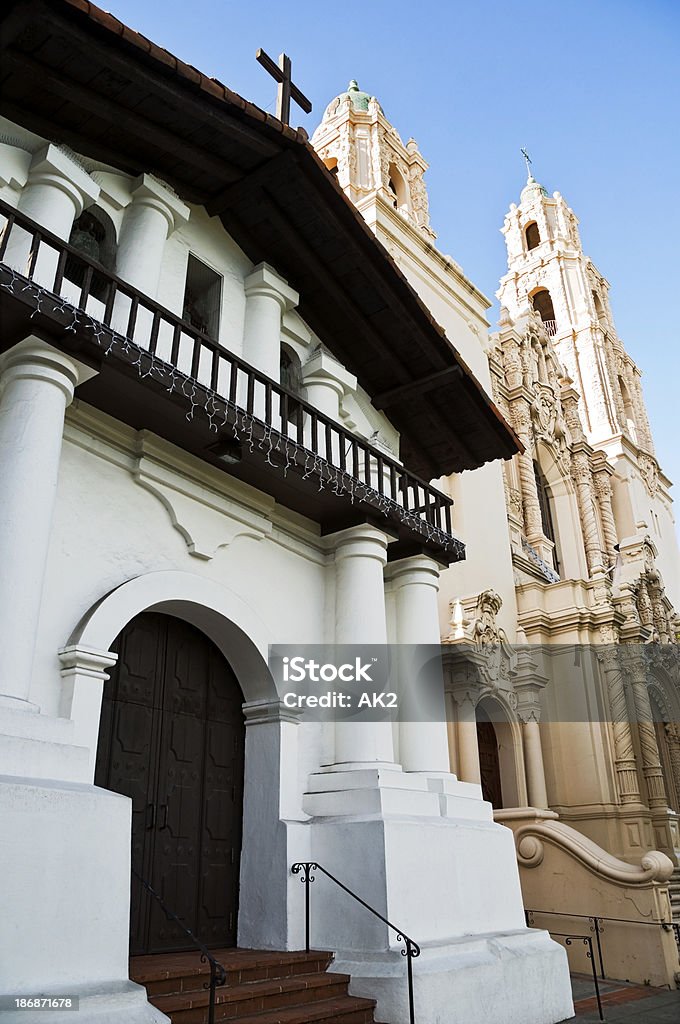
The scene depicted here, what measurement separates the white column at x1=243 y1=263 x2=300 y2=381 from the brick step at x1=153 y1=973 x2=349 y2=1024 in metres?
6.46

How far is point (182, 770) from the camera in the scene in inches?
327

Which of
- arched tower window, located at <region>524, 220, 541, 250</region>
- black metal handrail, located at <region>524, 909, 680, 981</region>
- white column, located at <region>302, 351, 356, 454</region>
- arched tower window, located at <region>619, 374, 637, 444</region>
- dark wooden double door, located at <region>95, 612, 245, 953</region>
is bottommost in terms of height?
black metal handrail, located at <region>524, 909, 680, 981</region>

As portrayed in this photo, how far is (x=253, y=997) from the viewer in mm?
6754

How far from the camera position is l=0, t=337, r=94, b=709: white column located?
614 cm

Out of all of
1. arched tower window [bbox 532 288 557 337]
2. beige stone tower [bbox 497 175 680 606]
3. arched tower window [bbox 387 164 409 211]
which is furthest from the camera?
arched tower window [bbox 532 288 557 337]

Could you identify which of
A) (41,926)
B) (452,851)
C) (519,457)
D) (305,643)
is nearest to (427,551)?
(305,643)

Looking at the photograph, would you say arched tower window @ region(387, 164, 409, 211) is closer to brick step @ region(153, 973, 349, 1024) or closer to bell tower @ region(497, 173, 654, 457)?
bell tower @ region(497, 173, 654, 457)

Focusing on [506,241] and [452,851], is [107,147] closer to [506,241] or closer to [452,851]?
[452,851]

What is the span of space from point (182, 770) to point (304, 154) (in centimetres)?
700

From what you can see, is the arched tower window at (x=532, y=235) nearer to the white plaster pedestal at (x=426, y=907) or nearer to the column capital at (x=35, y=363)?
the white plaster pedestal at (x=426, y=907)

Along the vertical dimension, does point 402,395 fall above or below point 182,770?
above

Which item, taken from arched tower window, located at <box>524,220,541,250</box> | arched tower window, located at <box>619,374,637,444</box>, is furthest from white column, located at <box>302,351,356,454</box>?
arched tower window, located at <box>524,220,541,250</box>

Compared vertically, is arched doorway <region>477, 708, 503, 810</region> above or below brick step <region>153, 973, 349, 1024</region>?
above

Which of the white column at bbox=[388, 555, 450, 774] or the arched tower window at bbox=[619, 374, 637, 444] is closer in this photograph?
the white column at bbox=[388, 555, 450, 774]
